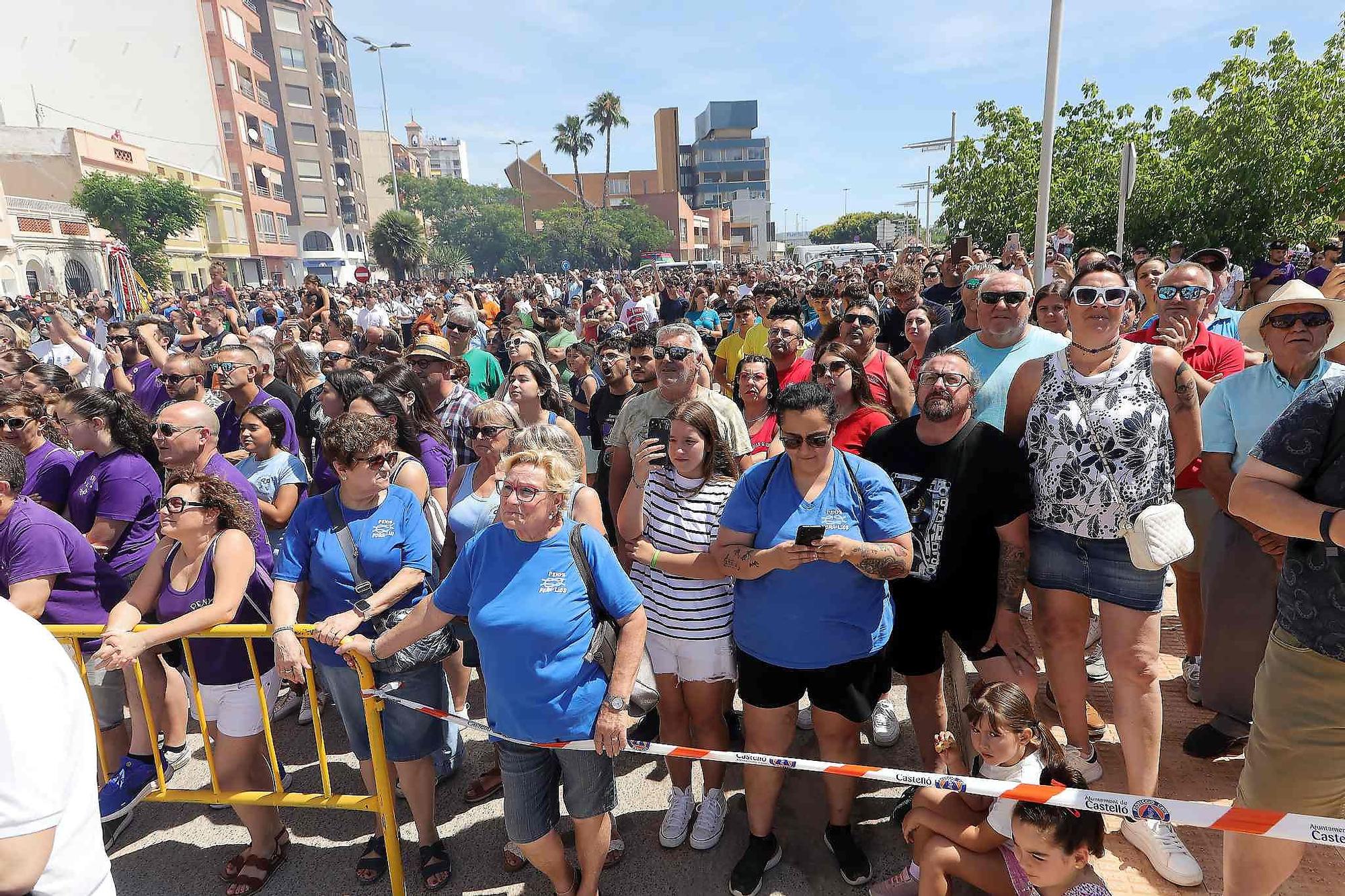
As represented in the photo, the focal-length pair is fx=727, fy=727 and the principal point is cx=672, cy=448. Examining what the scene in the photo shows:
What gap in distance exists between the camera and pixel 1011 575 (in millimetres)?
2994

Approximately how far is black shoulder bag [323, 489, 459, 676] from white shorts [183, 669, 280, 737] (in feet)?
1.99

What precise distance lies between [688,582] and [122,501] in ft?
9.91

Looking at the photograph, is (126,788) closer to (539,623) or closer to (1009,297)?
(539,623)

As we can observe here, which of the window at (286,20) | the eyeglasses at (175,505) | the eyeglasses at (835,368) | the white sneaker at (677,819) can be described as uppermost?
the window at (286,20)

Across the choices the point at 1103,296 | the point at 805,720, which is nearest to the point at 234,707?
the point at 805,720

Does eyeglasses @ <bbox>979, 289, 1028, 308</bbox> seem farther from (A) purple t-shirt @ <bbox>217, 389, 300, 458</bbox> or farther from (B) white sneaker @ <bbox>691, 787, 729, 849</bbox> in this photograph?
(A) purple t-shirt @ <bbox>217, 389, 300, 458</bbox>

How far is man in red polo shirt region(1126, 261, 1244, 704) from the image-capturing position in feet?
12.6

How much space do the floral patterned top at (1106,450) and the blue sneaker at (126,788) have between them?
4134 mm

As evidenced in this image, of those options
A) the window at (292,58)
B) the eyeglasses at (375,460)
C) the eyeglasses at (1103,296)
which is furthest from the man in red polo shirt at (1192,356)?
the window at (292,58)

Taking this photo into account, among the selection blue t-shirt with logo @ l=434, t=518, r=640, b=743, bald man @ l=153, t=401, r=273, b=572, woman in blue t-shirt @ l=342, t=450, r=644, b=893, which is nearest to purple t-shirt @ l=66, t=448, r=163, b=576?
bald man @ l=153, t=401, r=273, b=572

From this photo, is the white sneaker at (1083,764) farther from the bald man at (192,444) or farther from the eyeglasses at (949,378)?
the bald man at (192,444)

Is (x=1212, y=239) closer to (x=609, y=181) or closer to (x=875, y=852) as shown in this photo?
(x=875, y=852)

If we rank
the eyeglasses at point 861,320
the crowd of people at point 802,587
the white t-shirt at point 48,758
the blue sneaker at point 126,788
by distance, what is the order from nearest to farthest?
the white t-shirt at point 48,758
the crowd of people at point 802,587
the blue sneaker at point 126,788
the eyeglasses at point 861,320

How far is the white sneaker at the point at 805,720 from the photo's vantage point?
404 centimetres
